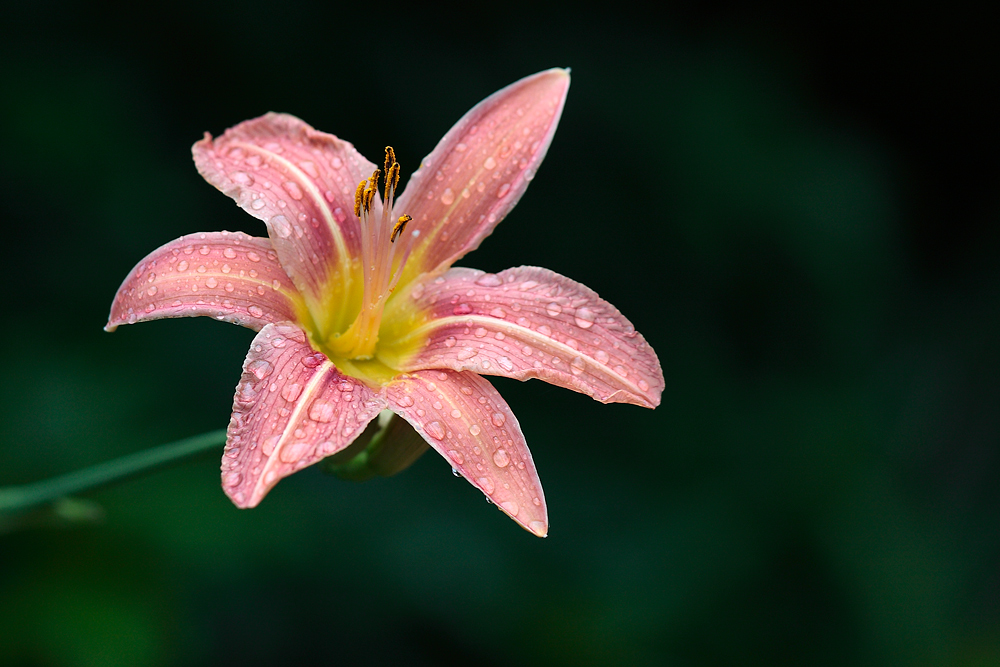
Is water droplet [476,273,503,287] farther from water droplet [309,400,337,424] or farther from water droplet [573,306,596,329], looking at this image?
water droplet [309,400,337,424]

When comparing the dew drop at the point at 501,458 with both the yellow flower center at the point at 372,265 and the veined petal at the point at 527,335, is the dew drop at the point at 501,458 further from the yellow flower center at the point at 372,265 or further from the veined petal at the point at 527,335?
the yellow flower center at the point at 372,265

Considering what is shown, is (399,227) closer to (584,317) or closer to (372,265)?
(372,265)

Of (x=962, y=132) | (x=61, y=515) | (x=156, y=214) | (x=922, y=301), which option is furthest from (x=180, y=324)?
(x=962, y=132)

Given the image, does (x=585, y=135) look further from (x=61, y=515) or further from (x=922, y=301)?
(x=61, y=515)

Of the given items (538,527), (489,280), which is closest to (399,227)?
(489,280)

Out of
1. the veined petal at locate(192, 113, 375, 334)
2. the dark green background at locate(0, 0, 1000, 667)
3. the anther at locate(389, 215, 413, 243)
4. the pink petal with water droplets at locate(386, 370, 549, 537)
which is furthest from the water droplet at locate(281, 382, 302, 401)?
the dark green background at locate(0, 0, 1000, 667)

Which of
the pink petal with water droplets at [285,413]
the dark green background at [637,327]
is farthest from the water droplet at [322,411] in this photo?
the dark green background at [637,327]

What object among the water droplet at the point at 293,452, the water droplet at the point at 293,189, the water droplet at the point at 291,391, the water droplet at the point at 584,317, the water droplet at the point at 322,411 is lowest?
the water droplet at the point at 293,452

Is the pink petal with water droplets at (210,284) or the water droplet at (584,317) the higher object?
the water droplet at (584,317)
